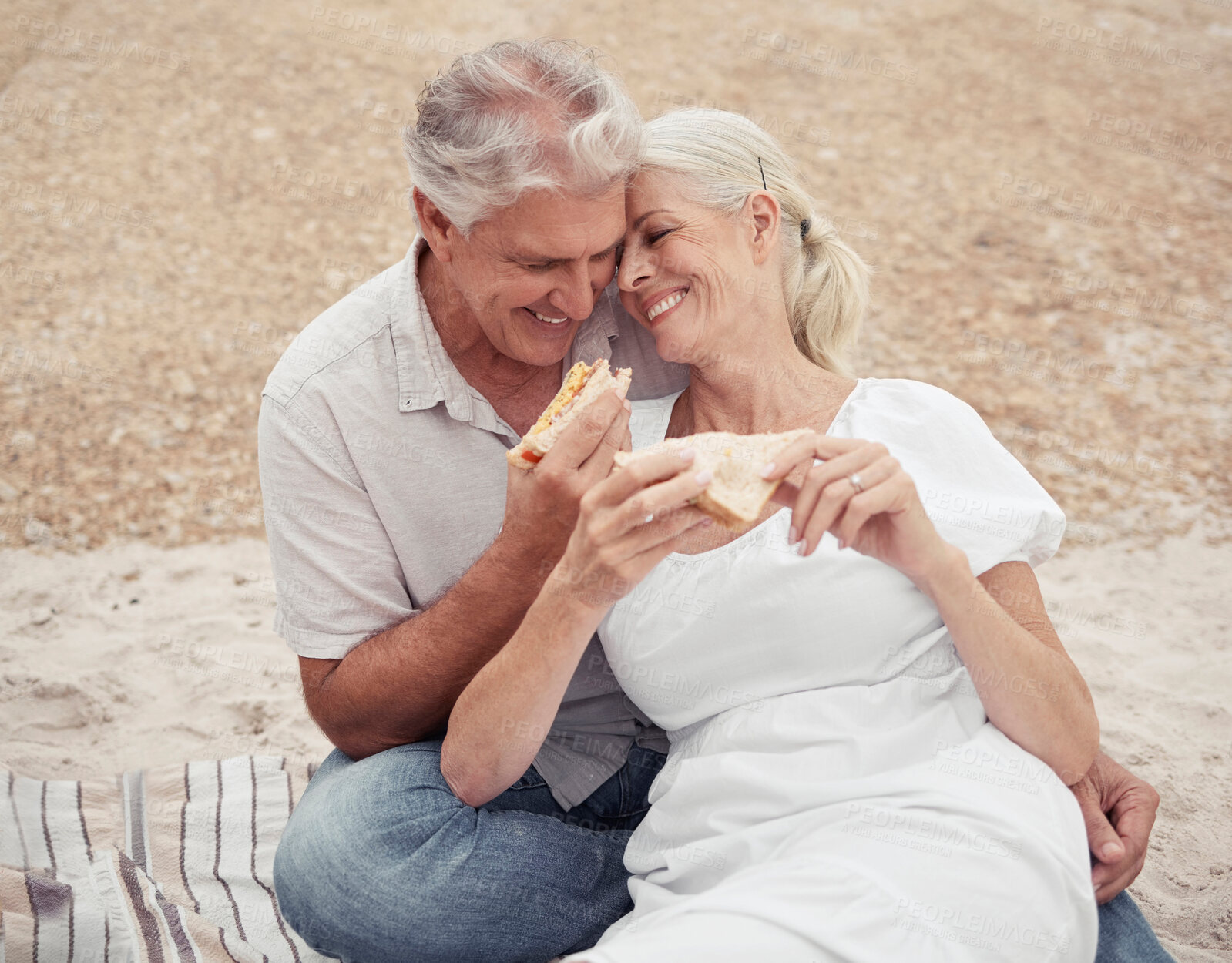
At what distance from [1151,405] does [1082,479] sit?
90cm

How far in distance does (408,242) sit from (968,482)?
577cm

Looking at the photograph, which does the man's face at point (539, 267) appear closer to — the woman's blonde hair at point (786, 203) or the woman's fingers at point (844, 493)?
the woman's blonde hair at point (786, 203)

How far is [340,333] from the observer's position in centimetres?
297

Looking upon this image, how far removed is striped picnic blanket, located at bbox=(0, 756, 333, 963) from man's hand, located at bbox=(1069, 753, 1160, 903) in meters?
2.12

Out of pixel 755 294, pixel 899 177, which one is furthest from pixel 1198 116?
pixel 755 294

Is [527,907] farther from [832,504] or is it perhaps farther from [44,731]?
[44,731]

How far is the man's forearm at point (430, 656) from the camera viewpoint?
2.68m

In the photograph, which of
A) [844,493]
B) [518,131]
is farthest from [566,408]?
[844,493]

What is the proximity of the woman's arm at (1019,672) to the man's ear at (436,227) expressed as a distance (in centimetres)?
152

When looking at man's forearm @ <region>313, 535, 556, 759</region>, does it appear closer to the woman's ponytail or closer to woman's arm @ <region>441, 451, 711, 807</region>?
woman's arm @ <region>441, 451, 711, 807</region>

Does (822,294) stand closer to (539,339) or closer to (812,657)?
(539,339)

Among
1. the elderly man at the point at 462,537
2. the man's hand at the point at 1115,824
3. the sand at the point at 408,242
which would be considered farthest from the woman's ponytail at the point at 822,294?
the sand at the point at 408,242

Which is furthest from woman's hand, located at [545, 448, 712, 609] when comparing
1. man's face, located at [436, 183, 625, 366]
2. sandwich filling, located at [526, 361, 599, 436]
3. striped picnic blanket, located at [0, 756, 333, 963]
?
striped picnic blanket, located at [0, 756, 333, 963]

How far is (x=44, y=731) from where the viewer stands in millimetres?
3928
